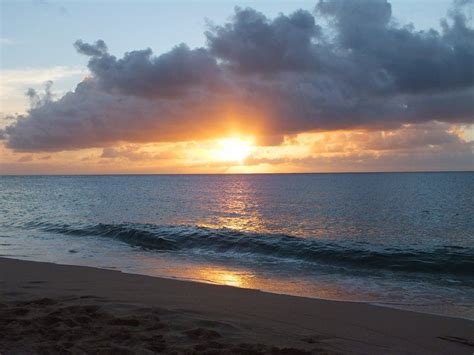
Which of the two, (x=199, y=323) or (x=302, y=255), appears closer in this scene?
(x=199, y=323)

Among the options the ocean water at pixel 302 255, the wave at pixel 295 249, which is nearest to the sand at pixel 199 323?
the ocean water at pixel 302 255

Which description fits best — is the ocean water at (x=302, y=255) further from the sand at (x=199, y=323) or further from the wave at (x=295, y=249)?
the sand at (x=199, y=323)

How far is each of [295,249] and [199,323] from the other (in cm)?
1377

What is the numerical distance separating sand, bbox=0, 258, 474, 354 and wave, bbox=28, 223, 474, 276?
8.15m

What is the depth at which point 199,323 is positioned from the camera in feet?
25.9

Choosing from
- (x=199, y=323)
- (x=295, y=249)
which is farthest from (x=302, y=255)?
(x=199, y=323)

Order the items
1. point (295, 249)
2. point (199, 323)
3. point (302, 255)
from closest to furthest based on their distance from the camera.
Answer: point (199, 323)
point (302, 255)
point (295, 249)

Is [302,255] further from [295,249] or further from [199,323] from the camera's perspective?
[199,323]

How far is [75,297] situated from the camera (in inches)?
393

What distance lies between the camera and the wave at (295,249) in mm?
17750

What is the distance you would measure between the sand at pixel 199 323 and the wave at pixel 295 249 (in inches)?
321

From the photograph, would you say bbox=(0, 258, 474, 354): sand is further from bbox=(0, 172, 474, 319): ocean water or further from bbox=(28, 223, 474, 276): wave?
bbox=(28, 223, 474, 276): wave

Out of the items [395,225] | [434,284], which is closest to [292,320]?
[434,284]

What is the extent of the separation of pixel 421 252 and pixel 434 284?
639cm
